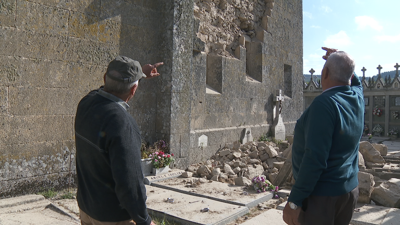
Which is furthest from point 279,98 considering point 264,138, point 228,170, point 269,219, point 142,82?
point 269,219

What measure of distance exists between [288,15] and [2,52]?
9.69 m

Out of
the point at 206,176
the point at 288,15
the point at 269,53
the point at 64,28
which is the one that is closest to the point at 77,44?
the point at 64,28

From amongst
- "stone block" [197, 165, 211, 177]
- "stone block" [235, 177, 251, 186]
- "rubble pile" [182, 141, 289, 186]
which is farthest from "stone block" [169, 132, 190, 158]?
"stone block" [235, 177, 251, 186]

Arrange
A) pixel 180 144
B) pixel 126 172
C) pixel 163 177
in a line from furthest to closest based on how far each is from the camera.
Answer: pixel 180 144
pixel 163 177
pixel 126 172

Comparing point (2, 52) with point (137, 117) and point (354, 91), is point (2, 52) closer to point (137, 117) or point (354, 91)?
point (137, 117)

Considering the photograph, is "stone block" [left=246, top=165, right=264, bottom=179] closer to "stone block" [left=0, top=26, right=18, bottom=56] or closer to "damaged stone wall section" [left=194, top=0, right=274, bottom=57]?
"damaged stone wall section" [left=194, top=0, right=274, bottom=57]

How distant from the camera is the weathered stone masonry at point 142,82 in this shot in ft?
14.5

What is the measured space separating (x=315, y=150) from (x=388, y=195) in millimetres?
3337

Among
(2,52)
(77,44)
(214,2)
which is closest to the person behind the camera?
(2,52)

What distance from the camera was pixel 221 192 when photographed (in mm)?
5004

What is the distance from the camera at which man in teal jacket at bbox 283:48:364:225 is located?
6.31 ft

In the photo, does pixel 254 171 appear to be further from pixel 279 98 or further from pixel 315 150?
pixel 279 98

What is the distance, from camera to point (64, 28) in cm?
486

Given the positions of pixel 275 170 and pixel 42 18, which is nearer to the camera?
pixel 42 18
